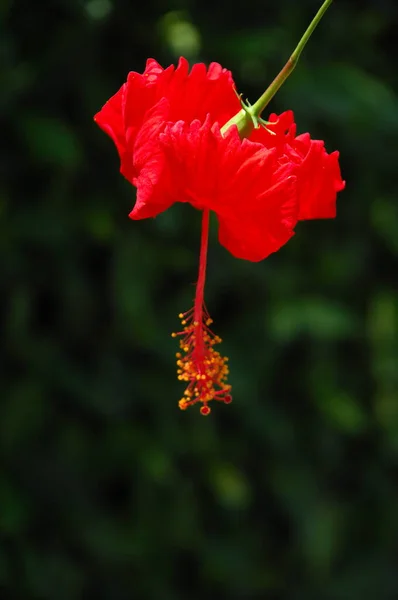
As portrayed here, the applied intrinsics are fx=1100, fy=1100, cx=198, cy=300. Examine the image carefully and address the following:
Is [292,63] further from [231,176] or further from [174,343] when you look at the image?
[174,343]

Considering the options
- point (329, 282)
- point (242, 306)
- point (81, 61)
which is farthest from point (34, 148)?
point (329, 282)

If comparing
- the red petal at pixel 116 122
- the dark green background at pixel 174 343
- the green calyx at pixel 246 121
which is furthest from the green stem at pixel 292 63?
the dark green background at pixel 174 343

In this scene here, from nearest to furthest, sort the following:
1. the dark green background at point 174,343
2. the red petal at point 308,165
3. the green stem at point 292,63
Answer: the green stem at point 292,63
the red petal at point 308,165
the dark green background at point 174,343

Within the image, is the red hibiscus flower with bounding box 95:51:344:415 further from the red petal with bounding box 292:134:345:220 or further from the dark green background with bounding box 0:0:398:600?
the dark green background with bounding box 0:0:398:600

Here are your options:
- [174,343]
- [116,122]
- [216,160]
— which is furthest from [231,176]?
[174,343]

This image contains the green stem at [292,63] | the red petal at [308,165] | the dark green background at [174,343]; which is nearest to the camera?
the green stem at [292,63]

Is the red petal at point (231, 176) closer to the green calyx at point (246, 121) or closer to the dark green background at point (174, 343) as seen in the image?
the green calyx at point (246, 121)

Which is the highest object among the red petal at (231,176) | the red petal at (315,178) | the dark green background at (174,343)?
the dark green background at (174,343)

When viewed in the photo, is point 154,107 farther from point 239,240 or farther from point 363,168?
point 363,168
